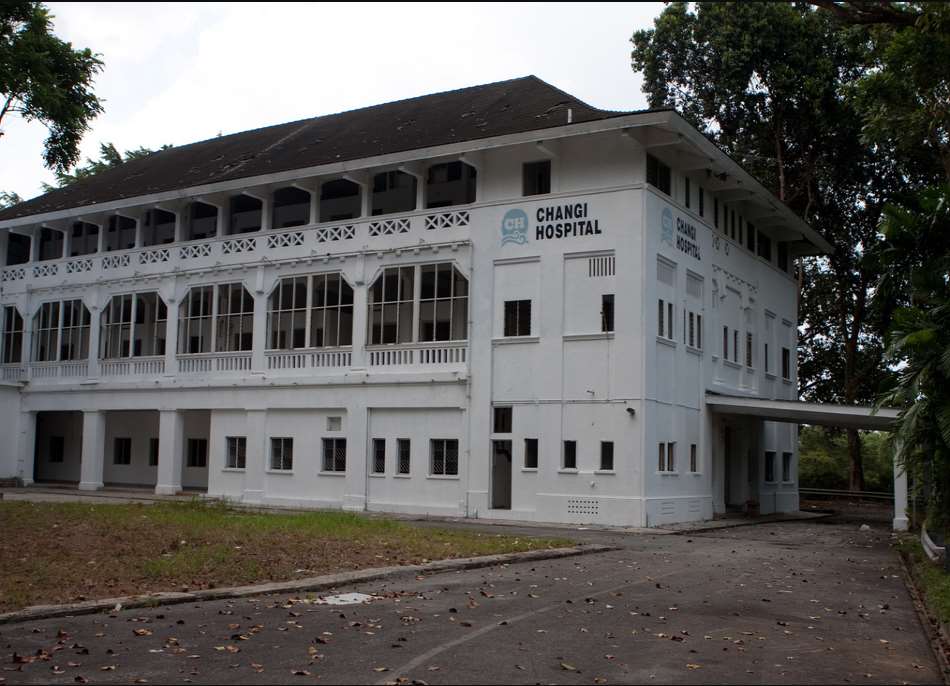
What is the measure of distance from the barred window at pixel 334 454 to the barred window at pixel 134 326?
8932 millimetres

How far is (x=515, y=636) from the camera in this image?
33.8 ft

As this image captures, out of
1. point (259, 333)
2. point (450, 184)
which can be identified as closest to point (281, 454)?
point (259, 333)

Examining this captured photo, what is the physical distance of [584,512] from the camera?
2822cm

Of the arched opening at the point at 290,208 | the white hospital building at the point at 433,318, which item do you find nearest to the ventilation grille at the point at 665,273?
the white hospital building at the point at 433,318

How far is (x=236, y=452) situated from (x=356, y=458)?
555 centimetres

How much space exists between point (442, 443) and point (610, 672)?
2250 cm

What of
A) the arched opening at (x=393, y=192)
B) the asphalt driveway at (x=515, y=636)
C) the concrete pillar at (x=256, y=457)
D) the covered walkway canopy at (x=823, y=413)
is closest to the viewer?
the asphalt driveway at (x=515, y=636)

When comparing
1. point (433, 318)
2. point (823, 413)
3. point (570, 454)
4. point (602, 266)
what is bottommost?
point (570, 454)

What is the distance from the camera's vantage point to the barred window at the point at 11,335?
42438mm

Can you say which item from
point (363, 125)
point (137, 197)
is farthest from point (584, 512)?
point (137, 197)

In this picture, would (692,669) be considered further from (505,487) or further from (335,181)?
(335,181)

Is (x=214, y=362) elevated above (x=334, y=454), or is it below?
above

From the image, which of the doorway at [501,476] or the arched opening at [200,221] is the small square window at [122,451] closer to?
the arched opening at [200,221]

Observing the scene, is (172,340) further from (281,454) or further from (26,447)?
(26,447)
